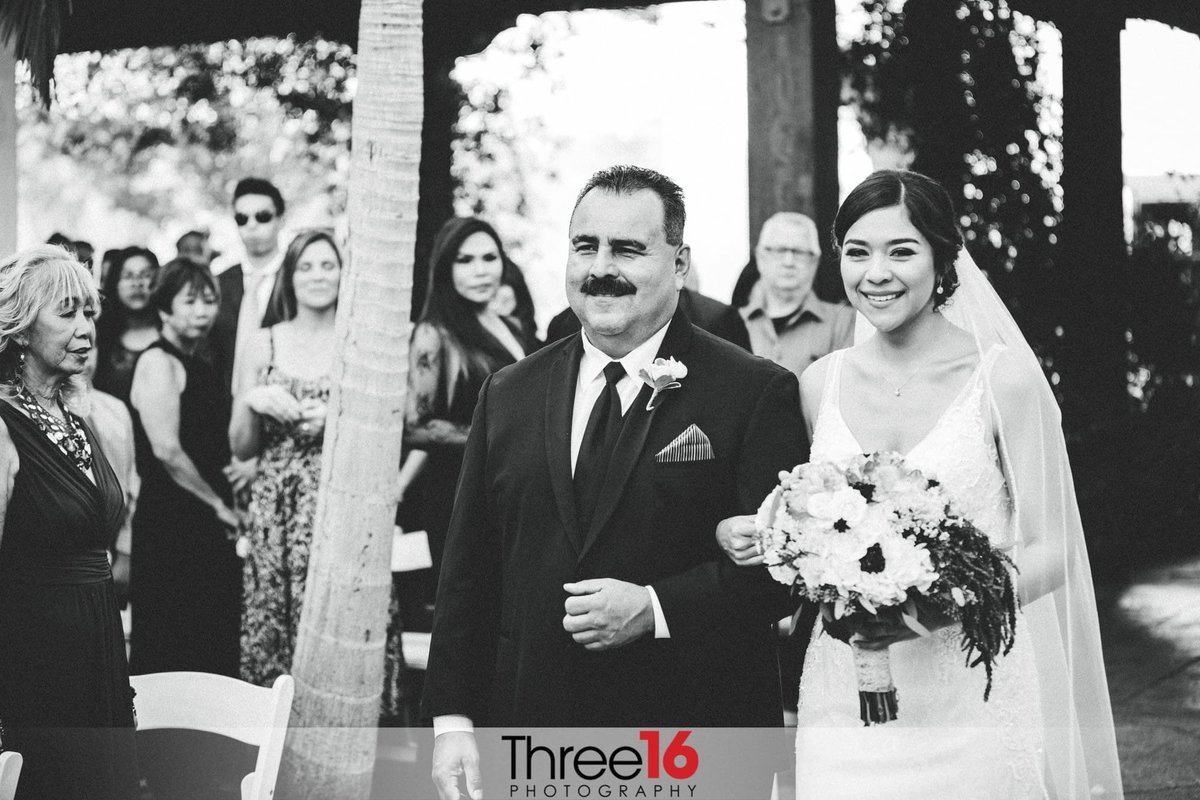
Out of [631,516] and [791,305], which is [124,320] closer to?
[791,305]

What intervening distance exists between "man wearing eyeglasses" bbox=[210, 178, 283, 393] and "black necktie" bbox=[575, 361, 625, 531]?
2.90 metres

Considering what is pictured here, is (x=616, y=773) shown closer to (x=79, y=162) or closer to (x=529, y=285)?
(x=529, y=285)

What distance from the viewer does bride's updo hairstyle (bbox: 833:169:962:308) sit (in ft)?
10.1

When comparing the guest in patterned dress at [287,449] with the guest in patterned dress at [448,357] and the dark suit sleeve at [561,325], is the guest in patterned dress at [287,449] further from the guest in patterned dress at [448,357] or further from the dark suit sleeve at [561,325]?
the dark suit sleeve at [561,325]

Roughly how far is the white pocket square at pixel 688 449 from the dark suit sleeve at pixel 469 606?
0.51 m

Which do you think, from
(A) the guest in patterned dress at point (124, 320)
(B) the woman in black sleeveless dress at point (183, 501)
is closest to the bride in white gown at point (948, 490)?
(B) the woman in black sleeveless dress at point (183, 501)

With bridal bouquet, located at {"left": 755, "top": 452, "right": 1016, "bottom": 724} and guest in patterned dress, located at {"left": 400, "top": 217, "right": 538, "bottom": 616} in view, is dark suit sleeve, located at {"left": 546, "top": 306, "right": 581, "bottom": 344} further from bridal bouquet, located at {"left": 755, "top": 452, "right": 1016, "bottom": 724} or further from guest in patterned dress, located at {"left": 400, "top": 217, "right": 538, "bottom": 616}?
bridal bouquet, located at {"left": 755, "top": 452, "right": 1016, "bottom": 724}

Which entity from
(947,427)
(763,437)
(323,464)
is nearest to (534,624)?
(763,437)

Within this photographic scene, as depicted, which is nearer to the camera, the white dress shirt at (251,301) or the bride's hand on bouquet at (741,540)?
the bride's hand on bouquet at (741,540)

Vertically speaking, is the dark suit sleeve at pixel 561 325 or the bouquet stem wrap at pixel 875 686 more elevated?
the dark suit sleeve at pixel 561 325

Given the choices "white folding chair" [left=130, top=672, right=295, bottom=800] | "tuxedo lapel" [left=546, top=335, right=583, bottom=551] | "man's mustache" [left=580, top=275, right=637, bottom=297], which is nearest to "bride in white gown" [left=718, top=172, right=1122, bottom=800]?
"tuxedo lapel" [left=546, top=335, right=583, bottom=551]

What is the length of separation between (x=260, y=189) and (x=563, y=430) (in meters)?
3.07

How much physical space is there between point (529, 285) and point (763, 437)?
242 centimetres

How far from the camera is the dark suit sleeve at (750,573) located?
9.67 feet
